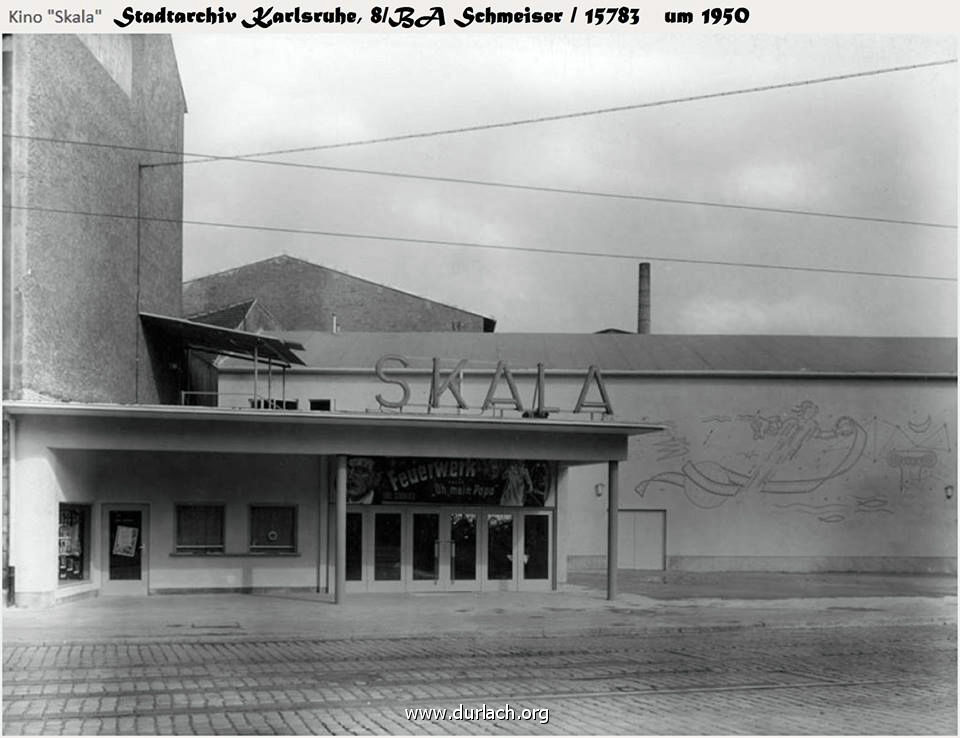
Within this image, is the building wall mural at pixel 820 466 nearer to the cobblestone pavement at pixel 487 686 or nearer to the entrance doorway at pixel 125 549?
the entrance doorway at pixel 125 549

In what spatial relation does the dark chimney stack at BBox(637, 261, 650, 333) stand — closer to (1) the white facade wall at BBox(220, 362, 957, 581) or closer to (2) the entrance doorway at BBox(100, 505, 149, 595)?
(1) the white facade wall at BBox(220, 362, 957, 581)

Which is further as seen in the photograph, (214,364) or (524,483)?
(214,364)

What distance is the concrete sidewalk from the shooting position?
60.4 ft

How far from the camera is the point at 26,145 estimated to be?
819 inches

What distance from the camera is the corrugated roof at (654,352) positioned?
37.0 m

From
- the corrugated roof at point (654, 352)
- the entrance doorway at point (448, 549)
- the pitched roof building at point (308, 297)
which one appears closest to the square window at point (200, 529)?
the entrance doorway at point (448, 549)

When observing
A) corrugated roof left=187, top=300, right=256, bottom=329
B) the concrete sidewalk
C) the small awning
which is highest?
corrugated roof left=187, top=300, right=256, bottom=329

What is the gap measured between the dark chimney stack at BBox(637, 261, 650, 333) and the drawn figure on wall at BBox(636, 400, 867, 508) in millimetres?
15484

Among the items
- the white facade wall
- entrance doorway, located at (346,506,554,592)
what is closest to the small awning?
entrance doorway, located at (346,506,554,592)

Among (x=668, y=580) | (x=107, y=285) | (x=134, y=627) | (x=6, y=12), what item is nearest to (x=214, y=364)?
(x=107, y=285)

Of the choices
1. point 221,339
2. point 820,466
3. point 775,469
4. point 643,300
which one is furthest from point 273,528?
point 643,300

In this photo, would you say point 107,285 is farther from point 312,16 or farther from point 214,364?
point 312,16

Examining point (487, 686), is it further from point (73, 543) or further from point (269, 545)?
point (269, 545)

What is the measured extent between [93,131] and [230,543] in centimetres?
917
